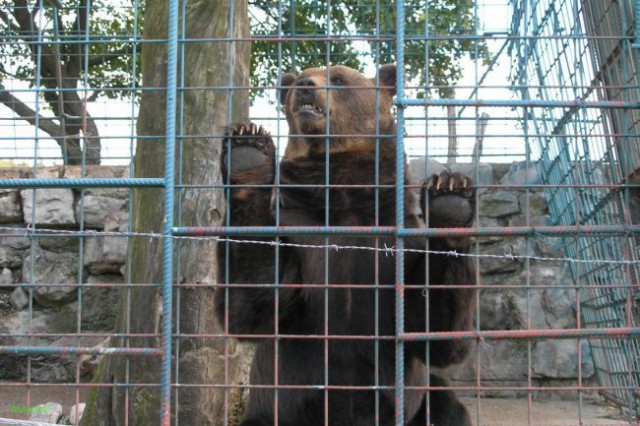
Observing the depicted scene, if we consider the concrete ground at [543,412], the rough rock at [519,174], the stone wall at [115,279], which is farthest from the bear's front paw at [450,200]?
the rough rock at [519,174]

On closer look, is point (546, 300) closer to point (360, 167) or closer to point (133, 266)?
point (360, 167)

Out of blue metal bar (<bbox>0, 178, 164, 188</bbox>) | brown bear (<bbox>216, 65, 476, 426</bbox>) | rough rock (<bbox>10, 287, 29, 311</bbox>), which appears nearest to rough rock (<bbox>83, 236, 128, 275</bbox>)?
rough rock (<bbox>10, 287, 29, 311</bbox>)

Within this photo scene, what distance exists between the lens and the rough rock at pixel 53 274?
7.46m

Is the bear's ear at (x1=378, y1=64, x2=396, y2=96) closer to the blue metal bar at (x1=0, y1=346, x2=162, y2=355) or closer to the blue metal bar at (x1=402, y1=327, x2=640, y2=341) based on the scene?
the blue metal bar at (x1=402, y1=327, x2=640, y2=341)

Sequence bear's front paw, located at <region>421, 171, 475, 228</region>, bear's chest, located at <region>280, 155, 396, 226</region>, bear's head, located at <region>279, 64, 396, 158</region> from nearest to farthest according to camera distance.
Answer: bear's front paw, located at <region>421, 171, 475, 228</region> < bear's chest, located at <region>280, 155, 396, 226</region> < bear's head, located at <region>279, 64, 396, 158</region>

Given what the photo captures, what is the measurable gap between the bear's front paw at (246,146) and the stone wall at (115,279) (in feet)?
11.9

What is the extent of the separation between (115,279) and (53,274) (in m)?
0.63

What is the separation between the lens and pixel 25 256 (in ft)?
24.7

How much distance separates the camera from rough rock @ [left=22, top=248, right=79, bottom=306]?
746 cm

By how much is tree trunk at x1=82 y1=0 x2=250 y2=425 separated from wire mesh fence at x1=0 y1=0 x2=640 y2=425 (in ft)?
0.05

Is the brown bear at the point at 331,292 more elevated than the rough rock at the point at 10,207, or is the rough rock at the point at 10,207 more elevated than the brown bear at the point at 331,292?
the rough rock at the point at 10,207

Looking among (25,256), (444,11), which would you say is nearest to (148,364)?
(25,256)

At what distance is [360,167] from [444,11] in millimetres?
2702

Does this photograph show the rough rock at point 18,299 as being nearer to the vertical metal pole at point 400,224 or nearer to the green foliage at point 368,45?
the green foliage at point 368,45
